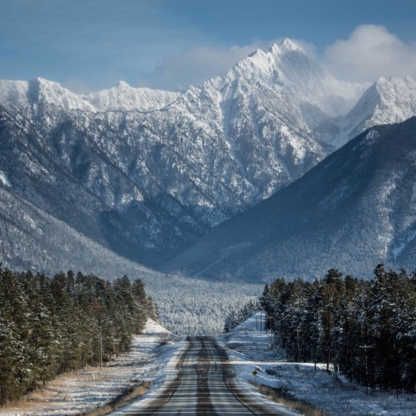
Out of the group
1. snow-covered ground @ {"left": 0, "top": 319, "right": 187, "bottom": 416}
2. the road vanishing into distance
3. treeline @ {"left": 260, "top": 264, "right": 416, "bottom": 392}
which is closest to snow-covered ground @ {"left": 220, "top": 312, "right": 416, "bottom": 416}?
the road vanishing into distance

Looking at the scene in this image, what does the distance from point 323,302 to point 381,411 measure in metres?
52.7

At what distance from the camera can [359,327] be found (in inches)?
3767

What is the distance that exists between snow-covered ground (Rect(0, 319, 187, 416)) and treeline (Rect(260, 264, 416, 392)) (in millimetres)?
21488

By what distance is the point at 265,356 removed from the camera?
137m

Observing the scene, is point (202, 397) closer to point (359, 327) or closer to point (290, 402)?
point (290, 402)

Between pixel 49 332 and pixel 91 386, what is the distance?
980cm

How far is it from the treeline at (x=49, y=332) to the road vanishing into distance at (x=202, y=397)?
15344 mm

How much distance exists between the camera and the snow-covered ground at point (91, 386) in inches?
2721

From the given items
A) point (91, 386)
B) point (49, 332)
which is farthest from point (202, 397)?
point (91, 386)

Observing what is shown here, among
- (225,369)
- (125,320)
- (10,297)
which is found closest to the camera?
(10,297)

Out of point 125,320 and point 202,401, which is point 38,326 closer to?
point 202,401

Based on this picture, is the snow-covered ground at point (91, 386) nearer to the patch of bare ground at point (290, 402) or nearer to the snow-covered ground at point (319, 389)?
the snow-covered ground at point (319, 389)

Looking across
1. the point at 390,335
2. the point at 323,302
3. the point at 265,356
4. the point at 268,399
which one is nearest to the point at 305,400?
the point at 268,399

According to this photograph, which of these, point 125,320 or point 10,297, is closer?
point 10,297
